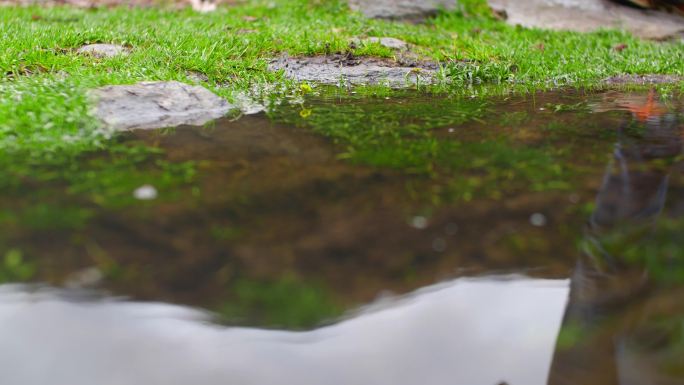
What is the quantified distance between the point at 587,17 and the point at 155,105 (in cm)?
975

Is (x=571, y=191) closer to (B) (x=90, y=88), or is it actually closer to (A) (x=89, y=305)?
(A) (x=89, y=305)

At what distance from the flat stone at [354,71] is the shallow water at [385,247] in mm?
2553

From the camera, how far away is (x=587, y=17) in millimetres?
10930

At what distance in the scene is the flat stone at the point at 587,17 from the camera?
34.2ft

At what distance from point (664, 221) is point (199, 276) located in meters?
1.87

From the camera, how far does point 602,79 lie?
6.16 meters

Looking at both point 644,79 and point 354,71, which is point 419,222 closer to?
point 354,71

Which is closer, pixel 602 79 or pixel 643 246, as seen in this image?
pixel 643 246

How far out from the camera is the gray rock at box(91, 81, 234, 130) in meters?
3.66

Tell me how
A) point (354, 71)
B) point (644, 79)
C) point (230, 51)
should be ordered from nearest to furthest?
point (230, 51) → point (354, 71) → point (644, 79)

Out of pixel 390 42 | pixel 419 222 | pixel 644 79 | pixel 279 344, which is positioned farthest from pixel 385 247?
pixel 644 79

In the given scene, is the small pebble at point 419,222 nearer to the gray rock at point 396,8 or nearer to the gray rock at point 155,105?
the gray rock at point 155,105

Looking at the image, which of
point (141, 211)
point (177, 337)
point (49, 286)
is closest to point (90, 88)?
point (141, 211)

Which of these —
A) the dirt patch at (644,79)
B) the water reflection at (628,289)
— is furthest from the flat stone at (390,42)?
the water reflection at (628,289)
